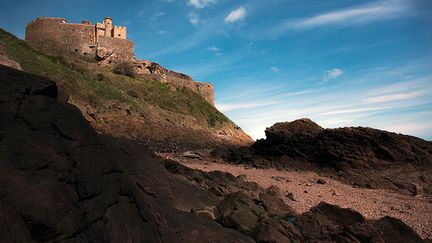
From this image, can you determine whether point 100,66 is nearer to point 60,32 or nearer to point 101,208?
point 60,32

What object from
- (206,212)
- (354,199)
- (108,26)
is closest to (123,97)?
(108,26)

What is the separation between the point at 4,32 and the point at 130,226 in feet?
135

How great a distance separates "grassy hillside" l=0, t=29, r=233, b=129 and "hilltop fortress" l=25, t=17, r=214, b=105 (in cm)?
490

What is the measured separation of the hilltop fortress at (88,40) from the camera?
52250 mm

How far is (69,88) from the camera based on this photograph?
91.5 ft

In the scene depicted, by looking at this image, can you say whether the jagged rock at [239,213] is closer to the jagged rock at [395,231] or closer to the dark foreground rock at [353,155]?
the jagged rock at [395,231]

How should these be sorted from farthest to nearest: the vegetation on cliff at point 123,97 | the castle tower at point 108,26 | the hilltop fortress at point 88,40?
the castle tower at point 108,26 → the hilltop fortress at point 88,40 → the vegetation on cliff at point 123,97

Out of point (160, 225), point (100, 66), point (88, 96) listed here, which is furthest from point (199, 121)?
point (160, 225)

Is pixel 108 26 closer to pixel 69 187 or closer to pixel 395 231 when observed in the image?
pixel 395 231

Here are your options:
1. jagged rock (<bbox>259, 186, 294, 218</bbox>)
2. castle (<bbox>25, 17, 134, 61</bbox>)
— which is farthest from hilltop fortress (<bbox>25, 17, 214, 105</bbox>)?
jagged rock (<bbox>259, 186, 294, 218</bbox>)

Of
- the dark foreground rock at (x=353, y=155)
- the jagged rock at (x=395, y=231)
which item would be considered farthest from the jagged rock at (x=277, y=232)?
the dark foreground rock at (x=353, y=155)

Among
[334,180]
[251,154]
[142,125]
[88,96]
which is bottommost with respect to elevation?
[334,180]

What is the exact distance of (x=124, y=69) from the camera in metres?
50.9

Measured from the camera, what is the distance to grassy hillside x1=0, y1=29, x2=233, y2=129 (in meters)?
29.2
